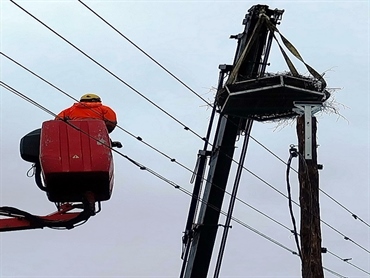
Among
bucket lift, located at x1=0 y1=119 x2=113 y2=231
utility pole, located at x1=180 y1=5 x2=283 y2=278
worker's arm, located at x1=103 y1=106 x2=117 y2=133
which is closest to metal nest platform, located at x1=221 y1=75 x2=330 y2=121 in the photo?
utility pole, located at x1=180 y1=5 x2=283 y2=278

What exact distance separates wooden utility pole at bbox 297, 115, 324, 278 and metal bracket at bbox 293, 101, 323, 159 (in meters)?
0.04

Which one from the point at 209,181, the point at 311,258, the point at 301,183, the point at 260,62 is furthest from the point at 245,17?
the point at 311,258

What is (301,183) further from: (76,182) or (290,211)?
(76,182)

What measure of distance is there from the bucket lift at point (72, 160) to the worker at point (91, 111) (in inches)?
13.0

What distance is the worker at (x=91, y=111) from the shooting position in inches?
455

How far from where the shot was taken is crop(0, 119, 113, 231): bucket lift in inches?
431

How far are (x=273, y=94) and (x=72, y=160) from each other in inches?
96.4

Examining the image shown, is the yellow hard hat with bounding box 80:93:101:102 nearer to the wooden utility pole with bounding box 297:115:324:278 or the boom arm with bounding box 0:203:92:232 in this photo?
the boom arm with bounding box 0:203:92:232

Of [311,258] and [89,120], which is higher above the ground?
[89,120]

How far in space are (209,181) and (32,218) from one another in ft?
8.78

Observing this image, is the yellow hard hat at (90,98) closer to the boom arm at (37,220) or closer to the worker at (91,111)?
the worker at (91,111)

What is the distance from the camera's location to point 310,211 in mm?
10930

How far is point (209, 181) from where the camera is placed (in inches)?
523

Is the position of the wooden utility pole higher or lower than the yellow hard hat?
lower
